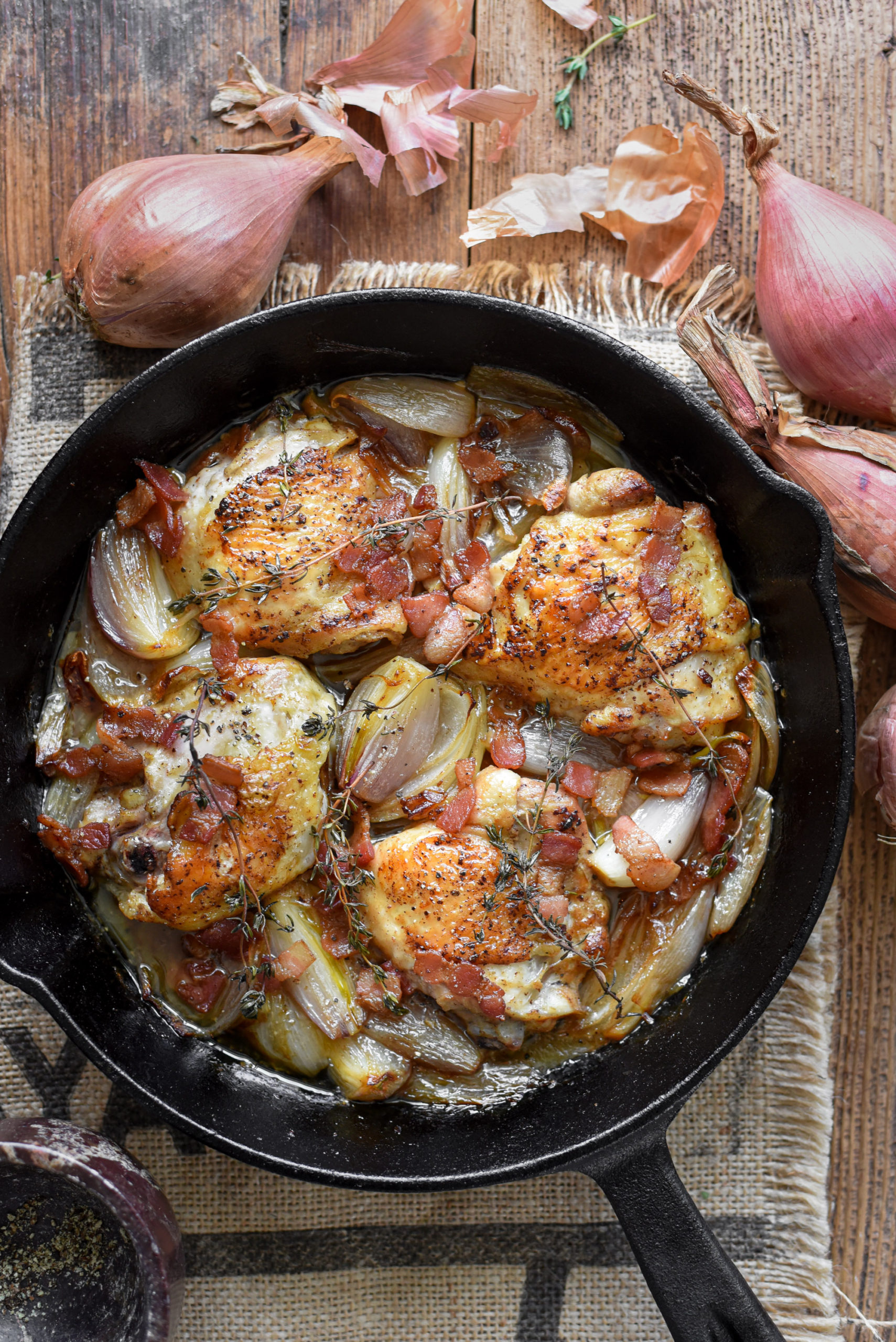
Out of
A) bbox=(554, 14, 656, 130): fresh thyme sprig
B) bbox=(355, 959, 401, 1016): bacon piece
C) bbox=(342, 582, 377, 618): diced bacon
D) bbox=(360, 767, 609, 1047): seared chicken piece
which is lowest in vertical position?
bbox=(355, 959, 401, 1016): bacon piece

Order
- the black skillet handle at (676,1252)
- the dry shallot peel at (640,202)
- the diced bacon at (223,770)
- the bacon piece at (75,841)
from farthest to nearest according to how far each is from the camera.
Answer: the dry shallot peel at (640,202), the bacon piece at (75,841), the diced bacon at (223,770), the black skillet handle at (676,1252)

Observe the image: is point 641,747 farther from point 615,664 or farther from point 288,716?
point 288,716

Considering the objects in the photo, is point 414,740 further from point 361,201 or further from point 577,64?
point 577,64

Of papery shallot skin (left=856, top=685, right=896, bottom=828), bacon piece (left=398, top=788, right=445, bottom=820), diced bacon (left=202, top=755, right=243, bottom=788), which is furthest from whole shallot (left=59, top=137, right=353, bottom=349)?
papery shallot skin (left=856, top=685, right=896, bottom=828)

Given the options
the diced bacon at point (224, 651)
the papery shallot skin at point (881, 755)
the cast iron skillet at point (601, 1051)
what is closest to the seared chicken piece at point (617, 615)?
the cast iron skillet at point (601, 1051)

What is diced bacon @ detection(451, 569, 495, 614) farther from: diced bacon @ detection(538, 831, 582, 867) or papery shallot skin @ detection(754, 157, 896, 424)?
papery shallot skin @ detection(754, 157, 896, 424)

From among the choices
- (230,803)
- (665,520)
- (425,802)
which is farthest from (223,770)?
(665,520)

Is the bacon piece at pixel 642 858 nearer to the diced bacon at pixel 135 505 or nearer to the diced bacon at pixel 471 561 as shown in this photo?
the diced bacon at pixel 471 561
